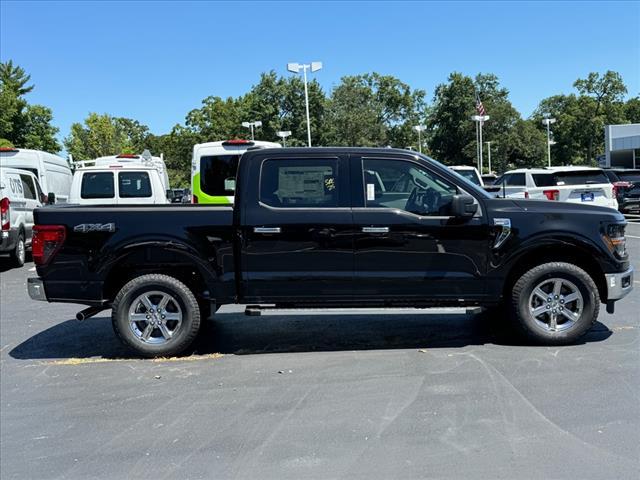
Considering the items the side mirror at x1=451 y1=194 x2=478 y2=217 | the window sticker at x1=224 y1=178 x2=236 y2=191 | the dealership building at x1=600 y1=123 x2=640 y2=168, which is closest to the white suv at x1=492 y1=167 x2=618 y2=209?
the window sticker at x1=224 y1=178 x2=236 y2=191

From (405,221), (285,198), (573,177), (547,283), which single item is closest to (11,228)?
(285,198)

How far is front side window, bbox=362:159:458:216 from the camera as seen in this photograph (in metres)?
5.72

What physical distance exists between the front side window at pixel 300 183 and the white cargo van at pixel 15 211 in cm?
881

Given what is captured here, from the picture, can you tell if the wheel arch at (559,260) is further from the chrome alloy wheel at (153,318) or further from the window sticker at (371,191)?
the chrome alloy wheel at (153,318)

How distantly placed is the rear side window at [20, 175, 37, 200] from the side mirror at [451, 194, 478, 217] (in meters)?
11.9

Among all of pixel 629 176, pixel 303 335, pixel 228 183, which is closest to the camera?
pixel 303 335

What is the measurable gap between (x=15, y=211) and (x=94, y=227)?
337 inches

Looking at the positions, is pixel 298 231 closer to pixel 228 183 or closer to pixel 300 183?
pixel 300 183

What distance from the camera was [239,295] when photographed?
578 centimetres

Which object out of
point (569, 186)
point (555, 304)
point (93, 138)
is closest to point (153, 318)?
point (555, 304)

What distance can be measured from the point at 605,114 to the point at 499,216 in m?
96.6

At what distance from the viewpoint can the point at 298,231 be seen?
18.5 feet

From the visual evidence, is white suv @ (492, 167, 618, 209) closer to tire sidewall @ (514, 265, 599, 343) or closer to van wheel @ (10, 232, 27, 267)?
tire sidewall @ (514, 265, 599, 343)

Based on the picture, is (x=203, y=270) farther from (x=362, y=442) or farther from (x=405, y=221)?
(x=362, y=442)
